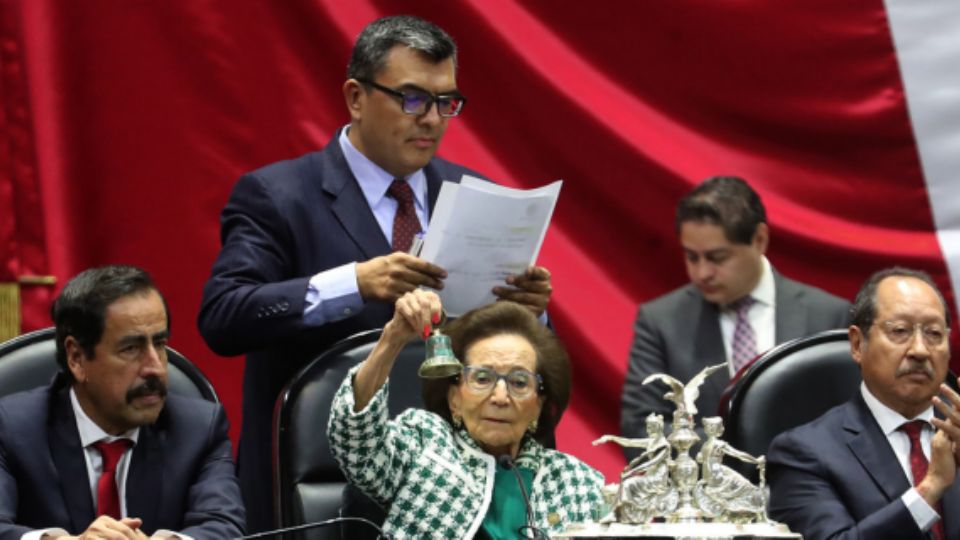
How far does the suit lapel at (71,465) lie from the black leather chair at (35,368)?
7.7 inches

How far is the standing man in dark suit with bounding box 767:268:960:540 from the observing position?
3.20 m

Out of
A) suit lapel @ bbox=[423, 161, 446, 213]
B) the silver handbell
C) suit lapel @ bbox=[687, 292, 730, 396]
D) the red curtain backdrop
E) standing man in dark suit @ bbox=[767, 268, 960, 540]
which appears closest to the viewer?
the silver handbell

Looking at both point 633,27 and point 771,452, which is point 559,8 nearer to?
point 633,27

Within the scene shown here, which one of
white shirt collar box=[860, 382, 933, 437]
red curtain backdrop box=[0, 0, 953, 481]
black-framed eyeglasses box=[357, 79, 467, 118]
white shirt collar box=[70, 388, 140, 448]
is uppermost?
red curtain backdrop box=[0, 0, 953, 481]

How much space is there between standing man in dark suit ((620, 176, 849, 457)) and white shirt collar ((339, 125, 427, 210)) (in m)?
0.92

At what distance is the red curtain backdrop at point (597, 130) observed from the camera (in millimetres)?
4723

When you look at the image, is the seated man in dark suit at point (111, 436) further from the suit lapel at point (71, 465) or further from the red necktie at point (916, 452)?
the red necktie at point (916, 452)

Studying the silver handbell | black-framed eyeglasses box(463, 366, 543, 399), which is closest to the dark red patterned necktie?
black-framed eyeglasses box(463, 366, 543, 399)

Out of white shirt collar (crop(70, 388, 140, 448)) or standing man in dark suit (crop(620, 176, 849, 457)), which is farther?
standing man in dark suit (crop(620, 176, 849, 457))

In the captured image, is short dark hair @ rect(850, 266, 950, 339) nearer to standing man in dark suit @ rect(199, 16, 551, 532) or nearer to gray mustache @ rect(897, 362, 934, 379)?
gray mustache @ rect(897, 362, 934, 379)

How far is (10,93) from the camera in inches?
178

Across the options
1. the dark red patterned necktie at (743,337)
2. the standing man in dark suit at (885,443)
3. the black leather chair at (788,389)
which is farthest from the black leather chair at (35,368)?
the dark red patterned necktie at (743,337)

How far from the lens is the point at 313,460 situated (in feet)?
10.5

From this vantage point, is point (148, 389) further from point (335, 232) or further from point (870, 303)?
point (870, 303)
